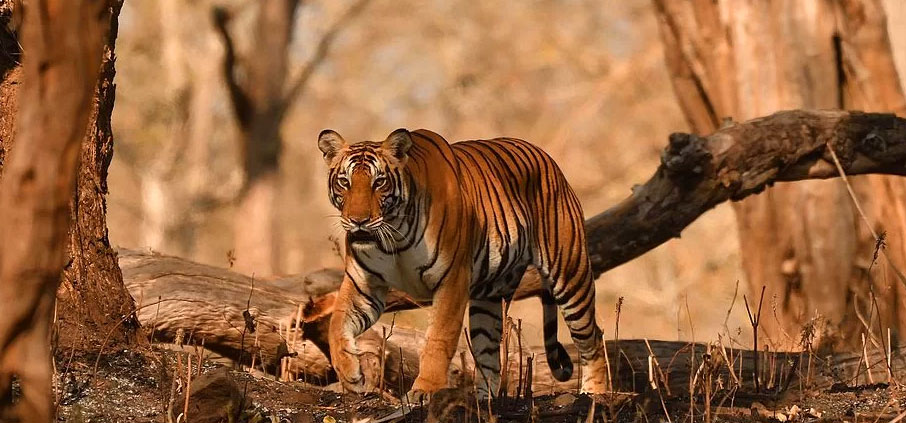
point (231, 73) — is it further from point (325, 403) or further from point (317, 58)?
point (325, 403)

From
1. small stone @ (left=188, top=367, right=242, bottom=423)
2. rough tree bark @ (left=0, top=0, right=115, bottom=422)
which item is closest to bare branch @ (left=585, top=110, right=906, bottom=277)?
small stone @ (left=188, top=367, right=242, bottom=423)

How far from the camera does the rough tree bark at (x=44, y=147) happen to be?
2723 millimetres

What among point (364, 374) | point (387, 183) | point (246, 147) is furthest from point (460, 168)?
point (246, 147)

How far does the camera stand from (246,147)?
1992 centimetres

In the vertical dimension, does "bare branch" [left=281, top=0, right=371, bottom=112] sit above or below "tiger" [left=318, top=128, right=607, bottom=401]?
above

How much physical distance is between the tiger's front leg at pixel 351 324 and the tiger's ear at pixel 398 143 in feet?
1.79

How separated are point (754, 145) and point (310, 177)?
3222 cm

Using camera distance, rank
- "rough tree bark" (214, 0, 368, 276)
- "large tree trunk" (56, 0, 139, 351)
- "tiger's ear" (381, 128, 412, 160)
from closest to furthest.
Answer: "large tree trunk" (56, 0, 139, 351) → "tiger's ear" (381, 128, 412, 160) → "rough tree bark" (214, 0, 368, 276)

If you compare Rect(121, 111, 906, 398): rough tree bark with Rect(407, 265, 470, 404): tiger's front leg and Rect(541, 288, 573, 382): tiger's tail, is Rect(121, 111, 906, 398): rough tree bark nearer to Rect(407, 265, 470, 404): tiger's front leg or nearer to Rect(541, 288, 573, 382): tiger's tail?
Rect(541, 288, 573, 382): tiger's tail

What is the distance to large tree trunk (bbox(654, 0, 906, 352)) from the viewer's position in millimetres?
9953

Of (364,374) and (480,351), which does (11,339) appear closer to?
(364,374)

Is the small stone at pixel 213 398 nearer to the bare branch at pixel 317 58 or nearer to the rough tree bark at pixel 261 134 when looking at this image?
the rough tree bark at pixel 261 134

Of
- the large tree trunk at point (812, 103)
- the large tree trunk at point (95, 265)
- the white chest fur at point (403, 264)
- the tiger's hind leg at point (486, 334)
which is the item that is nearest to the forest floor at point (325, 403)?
the large tree trunk at point (95, 265)

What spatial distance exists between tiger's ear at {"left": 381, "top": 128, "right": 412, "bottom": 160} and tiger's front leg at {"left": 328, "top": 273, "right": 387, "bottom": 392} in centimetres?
55
